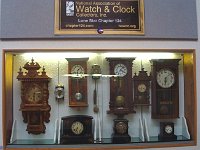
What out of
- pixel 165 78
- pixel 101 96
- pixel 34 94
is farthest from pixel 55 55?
pixel 165 78

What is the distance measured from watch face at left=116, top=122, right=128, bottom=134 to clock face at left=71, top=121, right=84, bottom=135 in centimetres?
29

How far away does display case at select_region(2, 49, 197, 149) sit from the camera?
197 cm

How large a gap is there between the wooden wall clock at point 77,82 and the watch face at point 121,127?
0.31m

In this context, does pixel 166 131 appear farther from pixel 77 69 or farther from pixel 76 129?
pixel 77 69

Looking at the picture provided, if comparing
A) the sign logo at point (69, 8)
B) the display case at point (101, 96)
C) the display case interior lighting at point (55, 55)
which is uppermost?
the sign logo at point (69, 8)

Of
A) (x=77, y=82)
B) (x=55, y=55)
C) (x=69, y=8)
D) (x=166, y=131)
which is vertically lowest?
(x=166, y=131)

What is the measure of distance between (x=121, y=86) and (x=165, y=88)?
38 cm

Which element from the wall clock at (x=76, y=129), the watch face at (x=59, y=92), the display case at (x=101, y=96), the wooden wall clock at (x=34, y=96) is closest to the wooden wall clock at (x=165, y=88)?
the display case at (x=101, y=96)

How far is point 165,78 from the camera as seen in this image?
6.82 feet

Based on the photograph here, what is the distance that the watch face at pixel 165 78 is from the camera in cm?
207

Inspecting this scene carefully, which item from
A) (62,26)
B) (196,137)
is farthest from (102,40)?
(196,137)

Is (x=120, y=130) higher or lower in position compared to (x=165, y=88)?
lower

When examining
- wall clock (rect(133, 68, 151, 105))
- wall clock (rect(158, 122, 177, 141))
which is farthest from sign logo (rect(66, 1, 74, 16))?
wall clock (rect(158, 122, 177, 141))

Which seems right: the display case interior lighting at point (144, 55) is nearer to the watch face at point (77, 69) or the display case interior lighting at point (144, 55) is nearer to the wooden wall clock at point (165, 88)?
the wooden wall clock at point (165, 88)
